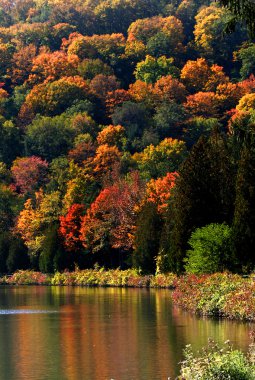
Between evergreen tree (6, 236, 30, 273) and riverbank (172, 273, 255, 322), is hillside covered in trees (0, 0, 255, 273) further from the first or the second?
riverbank (172, 273, 255, 322)

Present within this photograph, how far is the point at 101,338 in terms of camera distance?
42250 mm

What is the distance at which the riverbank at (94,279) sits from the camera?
8371cm

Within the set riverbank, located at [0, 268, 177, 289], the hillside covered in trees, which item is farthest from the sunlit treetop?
riverbank, located at [0, 268, 177, 289]

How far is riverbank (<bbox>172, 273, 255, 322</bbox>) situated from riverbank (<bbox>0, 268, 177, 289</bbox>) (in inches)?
937

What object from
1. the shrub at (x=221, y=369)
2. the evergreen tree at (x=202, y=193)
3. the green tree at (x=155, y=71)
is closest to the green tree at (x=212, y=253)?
the evergreen tree at (x=202, y=193)

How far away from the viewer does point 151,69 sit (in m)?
198

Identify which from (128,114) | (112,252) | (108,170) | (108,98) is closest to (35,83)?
(108,98)

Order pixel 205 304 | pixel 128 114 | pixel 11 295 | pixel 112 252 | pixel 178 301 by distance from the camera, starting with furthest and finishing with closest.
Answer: pixel 128 114 → pixel 112 252 → pixel 11 295 → pixel 178 301 → pixel 205 304

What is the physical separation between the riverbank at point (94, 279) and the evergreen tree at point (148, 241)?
1220mm

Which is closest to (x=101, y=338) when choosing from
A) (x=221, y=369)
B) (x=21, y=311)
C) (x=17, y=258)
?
(x=21, y=311)

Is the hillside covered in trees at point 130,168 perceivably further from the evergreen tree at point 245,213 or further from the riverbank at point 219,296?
the riverbank at point 219,296

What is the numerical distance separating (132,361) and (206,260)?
79.1ft

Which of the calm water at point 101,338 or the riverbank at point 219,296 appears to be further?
the riverbank at point 219,296

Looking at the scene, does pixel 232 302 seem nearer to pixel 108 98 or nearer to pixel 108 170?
pixel 108 170
